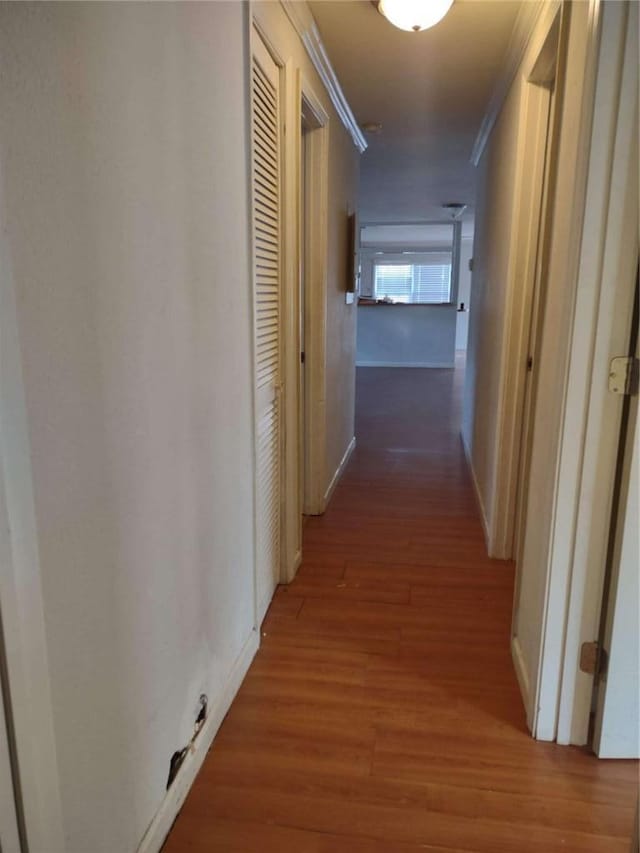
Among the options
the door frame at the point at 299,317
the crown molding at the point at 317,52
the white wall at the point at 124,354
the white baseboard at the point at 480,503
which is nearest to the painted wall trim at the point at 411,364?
the white baseboard at the point at 480,503

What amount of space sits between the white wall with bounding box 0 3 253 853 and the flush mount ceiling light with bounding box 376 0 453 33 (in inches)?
31.1

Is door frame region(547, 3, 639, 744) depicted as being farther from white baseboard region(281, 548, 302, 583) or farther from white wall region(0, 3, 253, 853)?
white baseboard region(281, 548, 302, 583)

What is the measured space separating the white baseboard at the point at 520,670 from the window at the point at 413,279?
447 inches

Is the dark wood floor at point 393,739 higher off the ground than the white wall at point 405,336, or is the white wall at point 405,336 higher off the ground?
the white wall at point 405,336

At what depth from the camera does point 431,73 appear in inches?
116

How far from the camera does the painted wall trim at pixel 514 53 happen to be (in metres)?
2.15

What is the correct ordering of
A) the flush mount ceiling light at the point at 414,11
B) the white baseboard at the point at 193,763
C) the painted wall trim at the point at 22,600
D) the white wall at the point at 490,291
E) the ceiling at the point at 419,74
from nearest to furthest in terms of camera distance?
the painted wall trim at the point at 22,600
the white baseboard at the point at 193,763
the flush mount ceiling light at the point at 414,11
the ceiling at the point at 419,74
the white wall at the point at 490,291

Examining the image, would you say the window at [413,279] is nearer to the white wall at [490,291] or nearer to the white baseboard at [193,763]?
the white wall at [490,291]

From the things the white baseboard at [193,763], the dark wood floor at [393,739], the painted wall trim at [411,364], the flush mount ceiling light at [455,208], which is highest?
the flush mount ceiling light at [455,208]

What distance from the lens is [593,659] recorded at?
157 centimetres

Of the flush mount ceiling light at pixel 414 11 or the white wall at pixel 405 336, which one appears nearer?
the flush mount ceiling light at pixel 414 11

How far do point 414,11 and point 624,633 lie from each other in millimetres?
2166

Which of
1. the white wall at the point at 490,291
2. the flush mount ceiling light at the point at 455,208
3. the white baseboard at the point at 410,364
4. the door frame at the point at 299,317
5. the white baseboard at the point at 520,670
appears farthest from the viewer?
the white baseboard at the point at 410,364

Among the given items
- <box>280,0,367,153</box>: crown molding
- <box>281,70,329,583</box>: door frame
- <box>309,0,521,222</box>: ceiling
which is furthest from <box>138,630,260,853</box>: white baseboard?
<box>309,0,521,222</box>: ceiling
